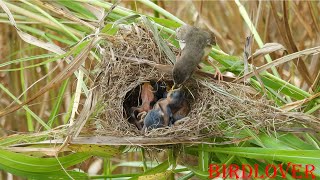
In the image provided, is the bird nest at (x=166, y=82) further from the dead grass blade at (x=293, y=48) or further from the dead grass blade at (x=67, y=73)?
the dead grass blade at (x=293, y=48)

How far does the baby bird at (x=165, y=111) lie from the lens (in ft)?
7.14

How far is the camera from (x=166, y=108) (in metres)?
2.21

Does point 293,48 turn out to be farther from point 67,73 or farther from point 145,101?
point 67,73

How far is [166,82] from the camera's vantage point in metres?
2.36

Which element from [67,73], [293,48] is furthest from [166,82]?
[293,48]

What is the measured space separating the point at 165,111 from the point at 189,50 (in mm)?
268

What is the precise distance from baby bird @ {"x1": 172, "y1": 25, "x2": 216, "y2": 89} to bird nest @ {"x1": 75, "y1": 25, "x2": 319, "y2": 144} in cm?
6

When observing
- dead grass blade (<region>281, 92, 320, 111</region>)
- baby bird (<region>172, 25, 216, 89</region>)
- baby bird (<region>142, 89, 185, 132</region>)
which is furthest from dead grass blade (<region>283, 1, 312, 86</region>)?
baby bird (<region>142, 89, 185, 132</region>)

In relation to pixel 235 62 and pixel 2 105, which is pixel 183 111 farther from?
pixel 2 105

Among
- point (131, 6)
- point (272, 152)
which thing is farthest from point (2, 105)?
point (272, 152)

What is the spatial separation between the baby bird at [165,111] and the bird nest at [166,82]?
0.05m

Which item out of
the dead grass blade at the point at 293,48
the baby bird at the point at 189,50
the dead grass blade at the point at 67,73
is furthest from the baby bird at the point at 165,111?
the dead grass blade at the point at 293,48

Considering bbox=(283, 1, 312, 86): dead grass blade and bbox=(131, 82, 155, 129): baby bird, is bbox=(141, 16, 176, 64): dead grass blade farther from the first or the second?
bbox=(283, 1, 312, 86): dead grass blade

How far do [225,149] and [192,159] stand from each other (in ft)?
1.05
